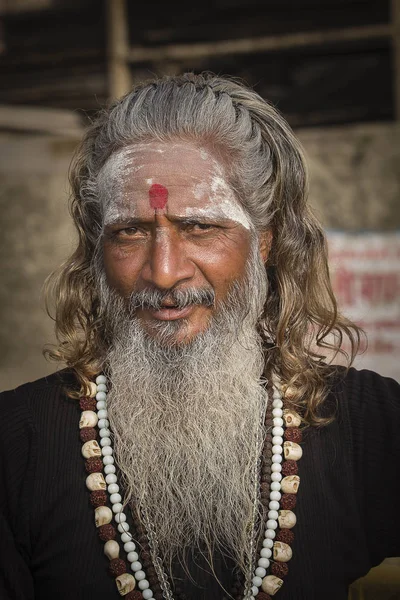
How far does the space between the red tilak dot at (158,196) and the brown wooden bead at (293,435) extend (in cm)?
79

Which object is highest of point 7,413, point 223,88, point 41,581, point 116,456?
point 223,88

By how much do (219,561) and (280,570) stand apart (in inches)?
7.1

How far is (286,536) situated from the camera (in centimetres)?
241

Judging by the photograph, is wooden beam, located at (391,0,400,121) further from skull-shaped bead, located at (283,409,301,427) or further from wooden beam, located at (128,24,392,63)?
skull-shaped bead, located at (283,409,301,427)

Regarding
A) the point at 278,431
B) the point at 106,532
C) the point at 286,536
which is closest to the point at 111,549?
the point at 106,532

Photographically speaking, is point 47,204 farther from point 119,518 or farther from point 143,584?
point 143,584

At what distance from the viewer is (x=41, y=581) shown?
2352 mm

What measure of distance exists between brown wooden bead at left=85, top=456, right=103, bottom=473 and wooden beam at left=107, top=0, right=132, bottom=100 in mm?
4225

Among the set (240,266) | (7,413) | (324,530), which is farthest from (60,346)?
(324,530)

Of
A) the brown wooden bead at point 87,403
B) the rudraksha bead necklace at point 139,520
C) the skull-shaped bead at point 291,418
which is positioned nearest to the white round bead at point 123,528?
the rudraksha bead necklace at point 139,520

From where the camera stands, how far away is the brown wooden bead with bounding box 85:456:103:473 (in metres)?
2.46

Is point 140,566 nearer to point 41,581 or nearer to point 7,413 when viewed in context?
point 41,581

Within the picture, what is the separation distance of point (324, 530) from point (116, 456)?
2.18ft

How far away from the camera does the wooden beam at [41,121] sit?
6.30 meters
